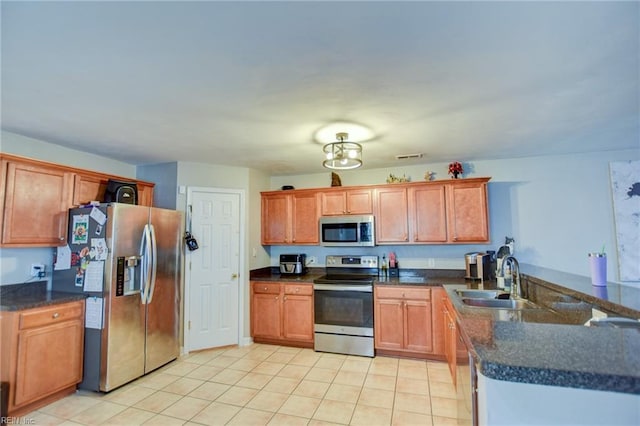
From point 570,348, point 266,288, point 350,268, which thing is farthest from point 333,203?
point 570,348

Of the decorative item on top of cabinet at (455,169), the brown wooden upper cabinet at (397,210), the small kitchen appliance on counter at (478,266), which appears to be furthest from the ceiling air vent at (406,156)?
the small kitchen appliance on counter at (478,266)

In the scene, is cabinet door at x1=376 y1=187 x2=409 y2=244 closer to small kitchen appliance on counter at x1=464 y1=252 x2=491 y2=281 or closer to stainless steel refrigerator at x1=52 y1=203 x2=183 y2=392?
small kitchen appliance on counter at x1=464 y1=252 x2=491 y2=281

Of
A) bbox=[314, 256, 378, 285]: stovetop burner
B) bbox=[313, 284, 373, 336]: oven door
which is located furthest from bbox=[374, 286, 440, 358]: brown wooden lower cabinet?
bbox=[314, 256, 378, 285]: stovetop burner

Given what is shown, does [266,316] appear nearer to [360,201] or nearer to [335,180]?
[360,201]

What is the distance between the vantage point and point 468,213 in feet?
12.3

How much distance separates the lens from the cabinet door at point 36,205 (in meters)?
2.68

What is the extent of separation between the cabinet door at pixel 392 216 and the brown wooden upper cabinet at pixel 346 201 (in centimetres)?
16

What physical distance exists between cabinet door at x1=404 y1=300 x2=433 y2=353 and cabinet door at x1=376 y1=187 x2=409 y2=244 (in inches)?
32.9

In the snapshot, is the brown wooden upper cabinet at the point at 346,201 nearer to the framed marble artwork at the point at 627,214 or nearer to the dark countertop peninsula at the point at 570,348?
the dark countertop peninsula at the point at 570,348

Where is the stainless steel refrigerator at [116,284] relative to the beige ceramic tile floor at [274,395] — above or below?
above

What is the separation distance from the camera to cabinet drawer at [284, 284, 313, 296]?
3.97 m

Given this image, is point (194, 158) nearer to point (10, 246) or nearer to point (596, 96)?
point (10, 246)

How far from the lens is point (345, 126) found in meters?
2.72

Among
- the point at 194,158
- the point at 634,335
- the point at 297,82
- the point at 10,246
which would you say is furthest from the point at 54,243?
the point at 634,335
